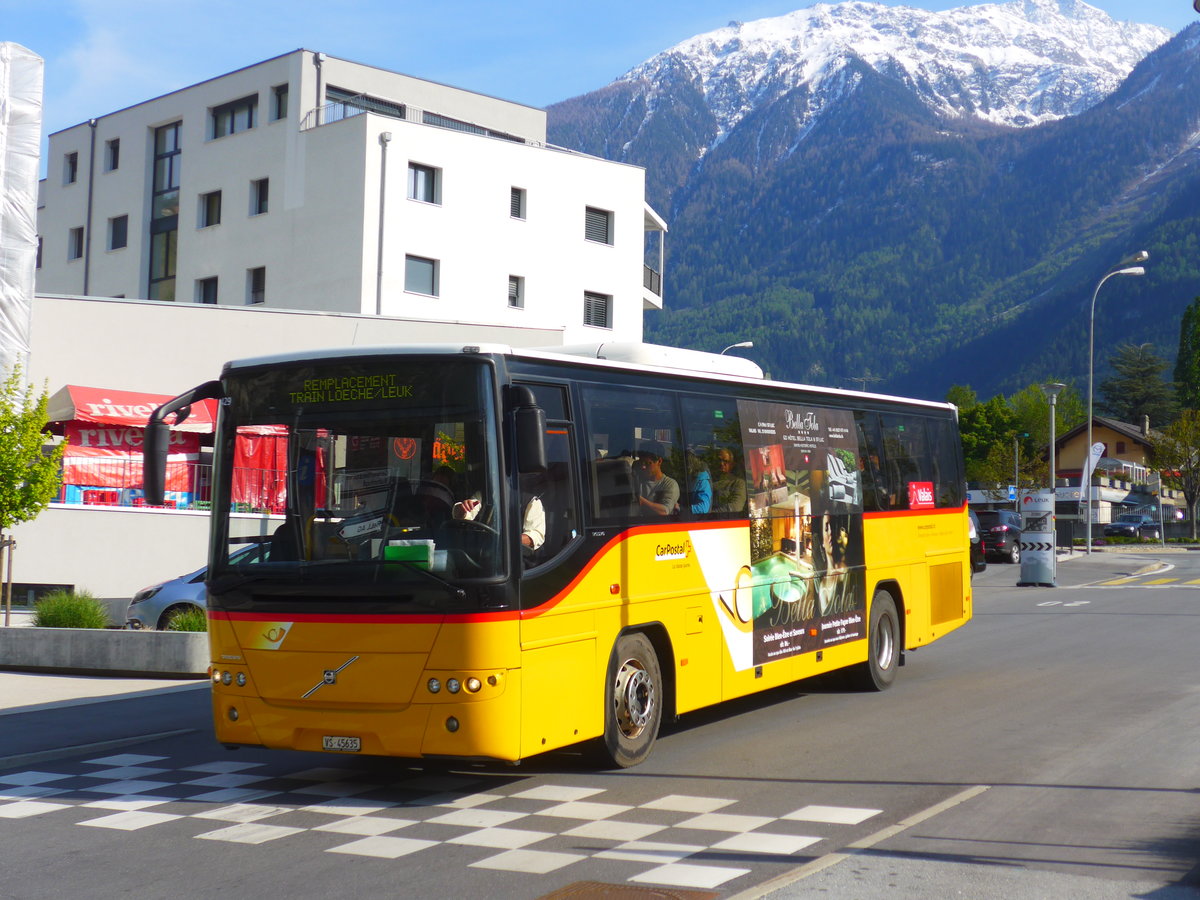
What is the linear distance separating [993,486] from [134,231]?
6383 cm

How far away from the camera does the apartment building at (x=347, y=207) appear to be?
137 ft

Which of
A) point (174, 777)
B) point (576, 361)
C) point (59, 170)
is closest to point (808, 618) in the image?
point (576, 361)

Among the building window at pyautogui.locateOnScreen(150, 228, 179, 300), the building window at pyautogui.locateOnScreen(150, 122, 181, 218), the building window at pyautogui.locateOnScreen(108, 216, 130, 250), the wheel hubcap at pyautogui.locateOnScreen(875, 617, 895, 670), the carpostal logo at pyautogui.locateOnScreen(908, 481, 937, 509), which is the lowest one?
the wheel hubcap at pyautogui.locateOnScreen(875, 617, 895, 670)

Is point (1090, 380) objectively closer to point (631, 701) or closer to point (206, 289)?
point (206, 289)

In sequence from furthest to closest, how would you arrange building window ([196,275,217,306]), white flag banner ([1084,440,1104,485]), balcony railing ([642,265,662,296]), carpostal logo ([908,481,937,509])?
1. balcony railing ([642,265,662,296])
2. building window ([196,275,217,306])
3. white flag banner ([1084,440,1104,485])
4. carpostal logo ([908,481,937,509])

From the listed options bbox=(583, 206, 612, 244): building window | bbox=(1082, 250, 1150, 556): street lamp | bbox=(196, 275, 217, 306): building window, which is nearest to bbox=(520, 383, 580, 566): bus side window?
bbox=(1082, 250, 1150, 556): street lamp

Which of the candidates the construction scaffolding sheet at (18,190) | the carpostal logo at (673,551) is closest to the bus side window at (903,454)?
the carpostal logo at (673,551)

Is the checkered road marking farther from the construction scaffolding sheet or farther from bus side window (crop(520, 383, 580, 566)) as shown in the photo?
the construction scaffolding sheet

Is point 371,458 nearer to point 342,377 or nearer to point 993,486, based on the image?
point 342,377

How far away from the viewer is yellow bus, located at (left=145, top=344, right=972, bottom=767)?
790 centimetres

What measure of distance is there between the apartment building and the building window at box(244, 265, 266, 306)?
0.15ft

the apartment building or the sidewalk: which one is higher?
the apartment building

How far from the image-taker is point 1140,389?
13500 centimetres

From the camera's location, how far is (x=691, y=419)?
10.2 m
